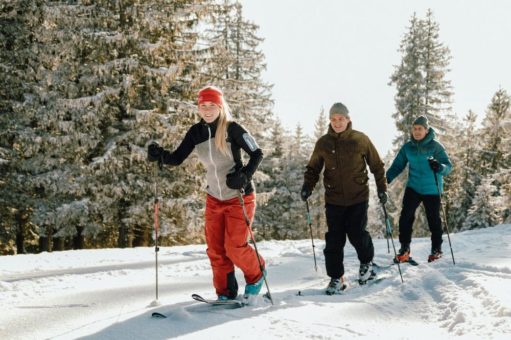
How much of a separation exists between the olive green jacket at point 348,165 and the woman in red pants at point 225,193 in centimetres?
128

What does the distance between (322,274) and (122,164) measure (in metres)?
9.17

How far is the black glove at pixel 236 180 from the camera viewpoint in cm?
431

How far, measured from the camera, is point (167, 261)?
7.93 meters

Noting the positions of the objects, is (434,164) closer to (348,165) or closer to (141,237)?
(348,165)

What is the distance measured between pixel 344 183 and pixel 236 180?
1.76 m

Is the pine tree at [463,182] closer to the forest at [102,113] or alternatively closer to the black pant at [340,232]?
the forest at [102,113]

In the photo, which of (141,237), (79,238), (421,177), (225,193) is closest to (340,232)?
(225,193)

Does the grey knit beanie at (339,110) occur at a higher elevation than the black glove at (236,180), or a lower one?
higher

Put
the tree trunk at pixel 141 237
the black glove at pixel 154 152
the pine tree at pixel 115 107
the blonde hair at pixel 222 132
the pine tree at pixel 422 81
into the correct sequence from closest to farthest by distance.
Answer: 1. the blonde hair at pixel 222 132
2. the black glove at pixel 154 152
3. the pine tree at pixel 115 107
4. the tree trunk at pixel 141 237
5. the pine tree at pixel 422 81

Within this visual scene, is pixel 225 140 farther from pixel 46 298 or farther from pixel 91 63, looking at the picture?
pixel 91 63

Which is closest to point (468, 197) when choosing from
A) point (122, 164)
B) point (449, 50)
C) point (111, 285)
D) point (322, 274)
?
point (449, 50)

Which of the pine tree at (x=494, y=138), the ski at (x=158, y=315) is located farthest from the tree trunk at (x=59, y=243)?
the pine tree at (x=494, y=138)

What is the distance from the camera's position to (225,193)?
15.3 ft

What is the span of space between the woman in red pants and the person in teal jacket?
3.38 m
